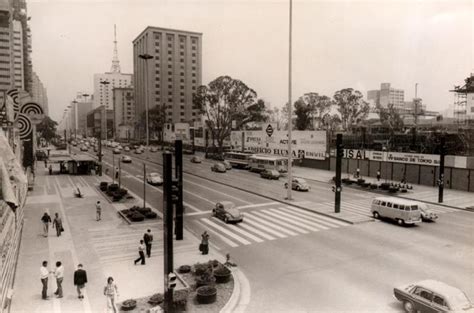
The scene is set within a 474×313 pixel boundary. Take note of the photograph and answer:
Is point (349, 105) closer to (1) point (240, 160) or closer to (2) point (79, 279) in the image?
(1) point (240, 160)

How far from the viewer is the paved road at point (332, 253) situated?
15938 millimetres

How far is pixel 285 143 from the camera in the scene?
69.8m

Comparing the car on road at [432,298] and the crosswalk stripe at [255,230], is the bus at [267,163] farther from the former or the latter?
the car on road at [432,298]

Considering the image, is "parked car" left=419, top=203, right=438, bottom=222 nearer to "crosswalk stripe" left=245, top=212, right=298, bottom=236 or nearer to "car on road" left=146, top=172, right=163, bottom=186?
"crosswalk stripe" left=245, top=212, right=298, bottom=236

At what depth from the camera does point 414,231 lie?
2628cm

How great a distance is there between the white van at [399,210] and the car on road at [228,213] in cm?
1093

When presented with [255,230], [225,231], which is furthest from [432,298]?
[225,231]

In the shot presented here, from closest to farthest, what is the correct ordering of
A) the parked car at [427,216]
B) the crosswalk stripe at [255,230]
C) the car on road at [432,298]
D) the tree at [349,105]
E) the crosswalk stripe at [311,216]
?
the car on road at [432,298], the crosswalk stripe at [255,230], the crosswalk stripe at [311,216], the parked car at [427,216], the tree at [349,105]

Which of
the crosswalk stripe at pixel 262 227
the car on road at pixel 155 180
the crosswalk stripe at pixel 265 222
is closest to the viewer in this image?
the crosswalk stripe at pixel 262 227

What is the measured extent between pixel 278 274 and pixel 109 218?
1675 cm

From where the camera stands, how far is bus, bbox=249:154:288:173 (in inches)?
2224

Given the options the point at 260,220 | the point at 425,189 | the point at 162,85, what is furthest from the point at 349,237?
the point at 162,85

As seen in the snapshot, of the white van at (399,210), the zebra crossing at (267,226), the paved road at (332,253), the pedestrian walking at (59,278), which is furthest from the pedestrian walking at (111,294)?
the white van at (399,210)

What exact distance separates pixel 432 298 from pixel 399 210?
14457 millimetres
